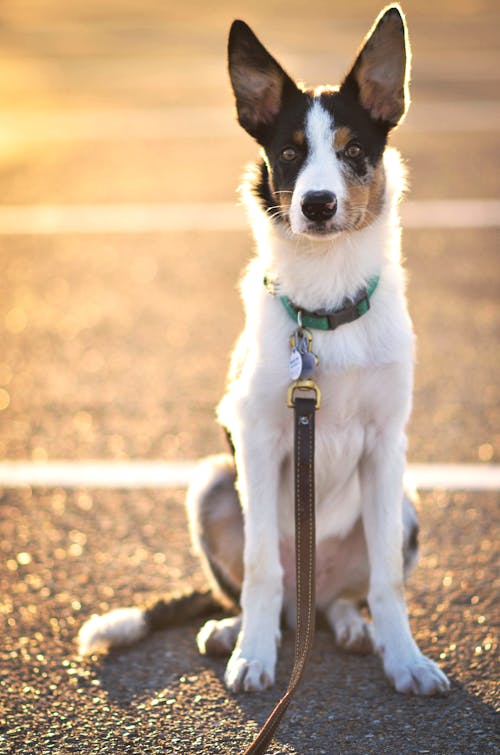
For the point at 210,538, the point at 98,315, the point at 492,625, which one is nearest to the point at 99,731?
the point at 210,538

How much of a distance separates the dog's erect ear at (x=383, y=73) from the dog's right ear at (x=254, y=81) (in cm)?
24

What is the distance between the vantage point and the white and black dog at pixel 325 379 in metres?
3.71

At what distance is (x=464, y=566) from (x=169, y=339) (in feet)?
10.5

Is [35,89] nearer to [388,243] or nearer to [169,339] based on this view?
[169,339]

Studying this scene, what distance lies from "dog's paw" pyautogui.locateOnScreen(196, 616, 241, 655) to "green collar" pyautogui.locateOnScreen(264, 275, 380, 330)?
1.09 metres

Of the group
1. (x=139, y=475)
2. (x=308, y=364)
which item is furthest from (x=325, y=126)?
(x=139, y=475)

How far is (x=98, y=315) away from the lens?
299 inches

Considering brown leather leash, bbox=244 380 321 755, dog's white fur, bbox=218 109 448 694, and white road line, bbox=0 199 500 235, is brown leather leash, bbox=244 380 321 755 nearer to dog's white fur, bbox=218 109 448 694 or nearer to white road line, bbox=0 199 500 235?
dog's white fur, bbox=218 109 448 694

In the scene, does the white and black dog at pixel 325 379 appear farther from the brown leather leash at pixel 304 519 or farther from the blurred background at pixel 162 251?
the blurred background at pixel 162 251

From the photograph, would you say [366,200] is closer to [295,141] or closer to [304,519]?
[295,141]

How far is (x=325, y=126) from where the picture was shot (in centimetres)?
382

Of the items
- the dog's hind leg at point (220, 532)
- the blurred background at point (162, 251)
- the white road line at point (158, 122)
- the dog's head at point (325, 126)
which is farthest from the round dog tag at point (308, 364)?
the white road line at point (158, 122)

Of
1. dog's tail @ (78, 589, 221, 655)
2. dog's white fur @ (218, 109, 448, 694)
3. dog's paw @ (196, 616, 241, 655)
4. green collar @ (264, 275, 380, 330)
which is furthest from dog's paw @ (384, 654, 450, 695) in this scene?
green collar @ (264, 275, 380, 330)

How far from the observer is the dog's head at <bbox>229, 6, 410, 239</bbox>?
3695mm
